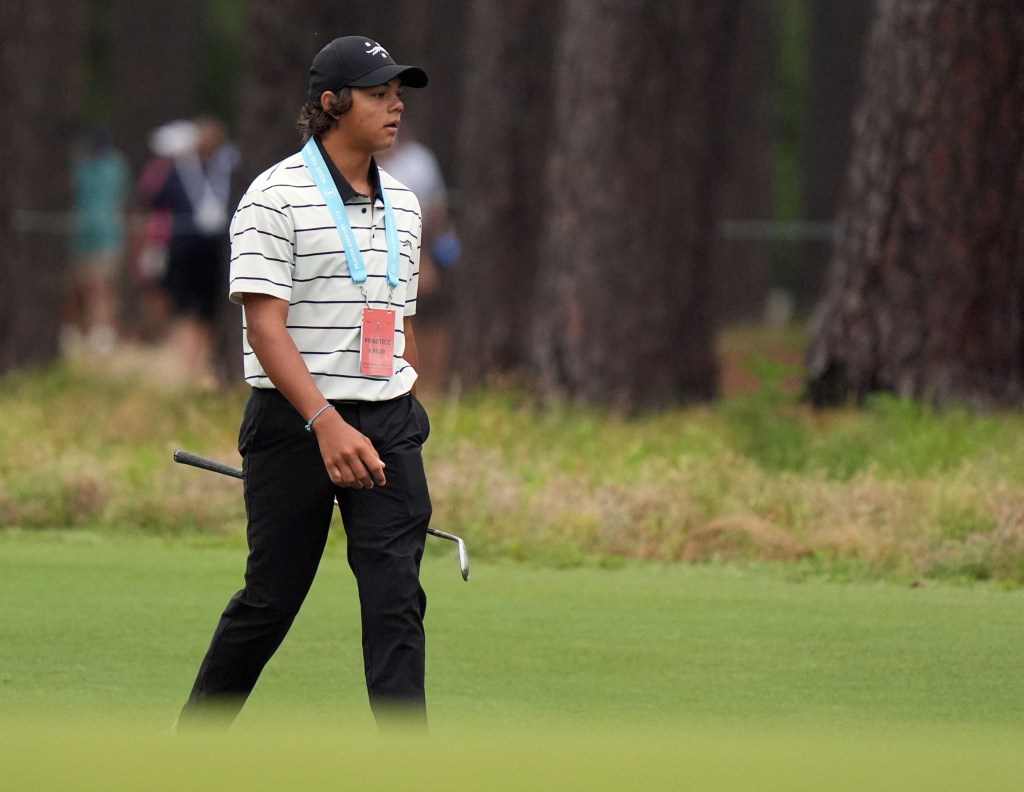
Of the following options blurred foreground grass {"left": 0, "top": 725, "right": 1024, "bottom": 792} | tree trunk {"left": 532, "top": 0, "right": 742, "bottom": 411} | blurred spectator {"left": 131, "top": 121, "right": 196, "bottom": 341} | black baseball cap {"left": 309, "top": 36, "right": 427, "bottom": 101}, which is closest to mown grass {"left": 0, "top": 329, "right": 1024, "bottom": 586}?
tree trunk {"left": 532, "top": 0, "right": 742, "bottom": 411}

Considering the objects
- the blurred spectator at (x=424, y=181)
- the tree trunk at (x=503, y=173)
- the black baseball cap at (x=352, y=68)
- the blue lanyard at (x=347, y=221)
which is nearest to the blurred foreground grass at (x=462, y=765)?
the blue lanyard at (x=347, y=221)

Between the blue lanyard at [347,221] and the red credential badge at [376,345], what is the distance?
0.33 ft

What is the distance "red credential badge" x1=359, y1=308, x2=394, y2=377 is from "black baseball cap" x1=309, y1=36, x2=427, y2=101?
0.63 m

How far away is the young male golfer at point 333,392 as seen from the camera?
593 centimetres

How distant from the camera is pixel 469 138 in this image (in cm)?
1917

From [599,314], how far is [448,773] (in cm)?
1112

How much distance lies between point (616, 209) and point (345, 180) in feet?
29.0

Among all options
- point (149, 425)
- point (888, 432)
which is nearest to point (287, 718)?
point (888, 432)

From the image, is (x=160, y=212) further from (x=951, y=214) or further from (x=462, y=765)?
(x=462, y=765)

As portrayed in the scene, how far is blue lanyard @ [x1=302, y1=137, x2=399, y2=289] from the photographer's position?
603 cm

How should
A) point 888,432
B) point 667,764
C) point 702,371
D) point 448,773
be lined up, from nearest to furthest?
1. point 448,773
2. point 667,764
3. point 888,432
4. point 702,371

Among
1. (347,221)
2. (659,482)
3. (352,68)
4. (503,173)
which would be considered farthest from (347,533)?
(503,173)

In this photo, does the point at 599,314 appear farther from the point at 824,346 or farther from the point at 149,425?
the point at 149,425

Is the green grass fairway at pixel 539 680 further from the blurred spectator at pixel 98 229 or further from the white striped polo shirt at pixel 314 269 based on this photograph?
the blurred spectator at pixel 98 229
